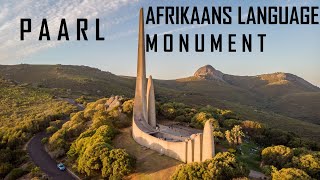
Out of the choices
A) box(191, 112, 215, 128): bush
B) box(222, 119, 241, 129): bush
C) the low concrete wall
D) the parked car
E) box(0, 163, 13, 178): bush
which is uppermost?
box(191, 112, 215, 128): bush

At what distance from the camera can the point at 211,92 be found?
153500 mm

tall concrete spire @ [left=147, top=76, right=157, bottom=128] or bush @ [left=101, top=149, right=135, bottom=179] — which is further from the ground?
tall concrete spire @ [left=147, top=76, right=157, bottom=128]

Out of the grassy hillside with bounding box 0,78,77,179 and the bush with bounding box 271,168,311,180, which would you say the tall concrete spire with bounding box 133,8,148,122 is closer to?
the grassy hillside with bounding box 0,78,77,179

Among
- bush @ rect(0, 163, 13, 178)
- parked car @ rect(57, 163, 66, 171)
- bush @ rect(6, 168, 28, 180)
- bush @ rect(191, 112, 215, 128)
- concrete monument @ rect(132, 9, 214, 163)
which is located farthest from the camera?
bush @ rect(191, 112, 215, 128)

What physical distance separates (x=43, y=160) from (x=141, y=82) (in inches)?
550

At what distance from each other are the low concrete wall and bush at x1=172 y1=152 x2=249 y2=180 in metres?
3.48

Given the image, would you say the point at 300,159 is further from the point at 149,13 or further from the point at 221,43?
the point at 149,13

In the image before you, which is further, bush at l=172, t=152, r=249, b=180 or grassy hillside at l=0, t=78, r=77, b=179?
grassy hillside at l=0, t=78, r=77, b=179

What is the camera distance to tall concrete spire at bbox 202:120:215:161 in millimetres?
26781

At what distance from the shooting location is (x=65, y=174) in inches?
1300

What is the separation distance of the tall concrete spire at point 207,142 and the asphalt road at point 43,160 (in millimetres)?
13078

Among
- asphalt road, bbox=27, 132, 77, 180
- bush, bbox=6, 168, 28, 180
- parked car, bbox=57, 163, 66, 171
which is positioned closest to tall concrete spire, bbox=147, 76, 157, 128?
parked car, bbox=57, 163, 66, 171

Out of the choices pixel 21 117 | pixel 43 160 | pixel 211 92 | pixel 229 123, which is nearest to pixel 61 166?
pixel 43 160

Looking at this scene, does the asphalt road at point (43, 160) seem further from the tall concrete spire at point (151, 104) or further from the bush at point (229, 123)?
the bush at point (229, 123)
